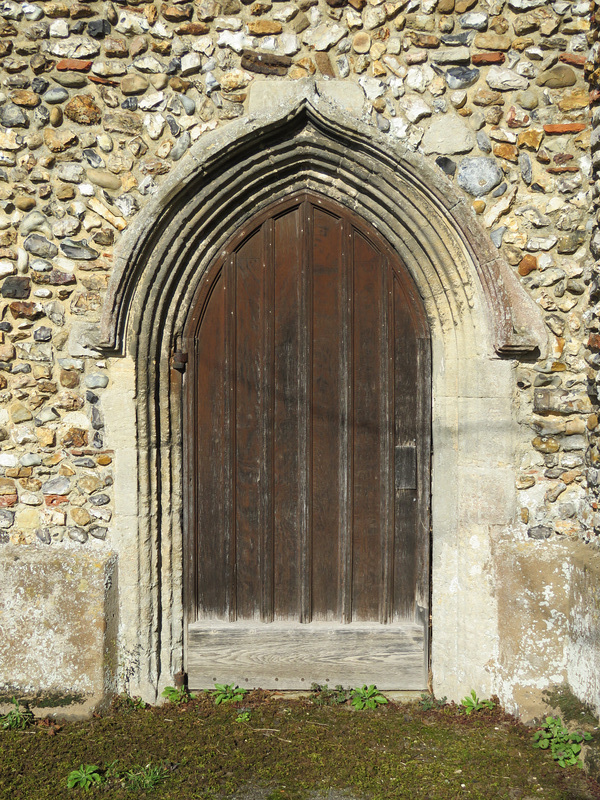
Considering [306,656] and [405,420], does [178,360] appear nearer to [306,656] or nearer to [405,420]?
[405,420]

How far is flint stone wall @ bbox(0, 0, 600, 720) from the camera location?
3.00m

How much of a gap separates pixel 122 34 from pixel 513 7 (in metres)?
1.85

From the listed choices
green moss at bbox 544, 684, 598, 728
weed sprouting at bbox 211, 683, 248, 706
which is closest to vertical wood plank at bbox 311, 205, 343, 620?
weed sprouting at bbox 211, 683, 248, 706

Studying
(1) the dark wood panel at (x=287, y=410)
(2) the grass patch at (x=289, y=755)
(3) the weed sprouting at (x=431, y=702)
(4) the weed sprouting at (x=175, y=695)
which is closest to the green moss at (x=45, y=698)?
(2) the grass patch at (x=289, y=755)

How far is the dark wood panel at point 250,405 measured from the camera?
3.36m

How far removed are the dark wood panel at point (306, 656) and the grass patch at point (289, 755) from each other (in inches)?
5.6

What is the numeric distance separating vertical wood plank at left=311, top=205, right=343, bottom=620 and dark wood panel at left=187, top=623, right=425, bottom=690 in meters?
0.17

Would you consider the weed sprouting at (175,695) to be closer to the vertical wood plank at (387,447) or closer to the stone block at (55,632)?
the stone block at (55,632)

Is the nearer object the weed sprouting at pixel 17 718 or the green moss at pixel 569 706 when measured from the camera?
the green moss at pixel 569 706

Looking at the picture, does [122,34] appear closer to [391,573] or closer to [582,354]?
[582,354]

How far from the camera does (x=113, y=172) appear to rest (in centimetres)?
308

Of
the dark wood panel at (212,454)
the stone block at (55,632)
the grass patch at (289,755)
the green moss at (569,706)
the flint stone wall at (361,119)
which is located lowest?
the grass patch at (289,755)

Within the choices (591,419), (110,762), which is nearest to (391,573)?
(591,419)

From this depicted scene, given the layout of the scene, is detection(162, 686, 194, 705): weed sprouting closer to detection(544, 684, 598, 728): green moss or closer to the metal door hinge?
the metal door hinge
